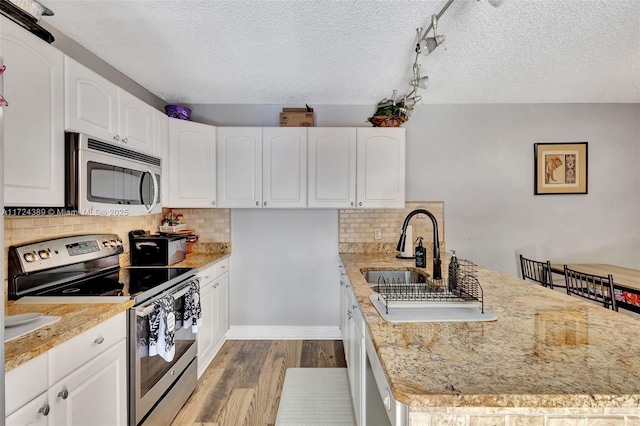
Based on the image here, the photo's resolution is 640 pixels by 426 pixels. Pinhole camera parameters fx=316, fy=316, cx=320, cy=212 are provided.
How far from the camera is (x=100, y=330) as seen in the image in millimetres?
1431

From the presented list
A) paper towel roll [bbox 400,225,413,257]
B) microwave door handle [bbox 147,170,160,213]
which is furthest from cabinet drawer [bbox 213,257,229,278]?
paper towel roll [bbox 400,225,413,257]

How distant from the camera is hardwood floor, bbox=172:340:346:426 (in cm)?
212

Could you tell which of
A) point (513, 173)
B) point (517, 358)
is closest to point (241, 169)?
point (517, 358)

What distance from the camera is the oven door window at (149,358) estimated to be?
169cm

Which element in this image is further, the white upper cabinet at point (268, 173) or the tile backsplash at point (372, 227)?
the tile backsplash at point (372, 227)

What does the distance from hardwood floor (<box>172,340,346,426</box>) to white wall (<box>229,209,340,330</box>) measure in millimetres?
258

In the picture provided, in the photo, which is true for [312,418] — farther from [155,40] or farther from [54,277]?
[155,40]

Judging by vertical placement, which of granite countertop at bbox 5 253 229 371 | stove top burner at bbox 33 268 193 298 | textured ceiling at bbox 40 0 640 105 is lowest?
granite countertop at bbox 5 253 229 371

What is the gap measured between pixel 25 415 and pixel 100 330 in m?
0.39

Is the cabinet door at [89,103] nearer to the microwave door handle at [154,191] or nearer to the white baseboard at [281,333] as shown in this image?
the microwave door handle at [154,191]

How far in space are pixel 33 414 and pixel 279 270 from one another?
2348 millimetres

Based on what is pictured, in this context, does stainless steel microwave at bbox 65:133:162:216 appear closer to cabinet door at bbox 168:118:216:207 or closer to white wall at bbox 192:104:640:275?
cabinet door at bbox 168:118:216:207

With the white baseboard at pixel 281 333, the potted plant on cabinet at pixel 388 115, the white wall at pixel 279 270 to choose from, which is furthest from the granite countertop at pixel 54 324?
the potted plant on cabinet at pixel 388 115

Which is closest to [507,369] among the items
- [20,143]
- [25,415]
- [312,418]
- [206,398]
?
[25,415]
